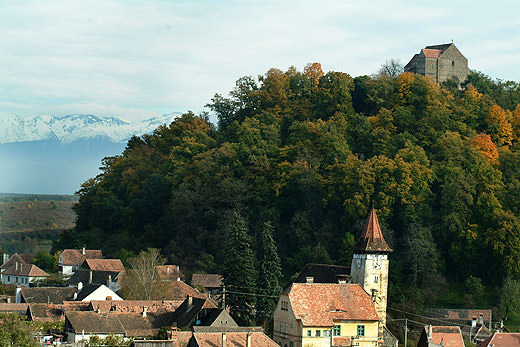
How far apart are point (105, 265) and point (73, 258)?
7.46 m

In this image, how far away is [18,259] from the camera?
89.9 m

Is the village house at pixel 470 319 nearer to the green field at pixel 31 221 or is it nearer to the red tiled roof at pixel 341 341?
the red tiled roof at pixel 341 341

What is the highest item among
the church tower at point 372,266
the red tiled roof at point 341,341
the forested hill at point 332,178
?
the forested hill at point 332,178

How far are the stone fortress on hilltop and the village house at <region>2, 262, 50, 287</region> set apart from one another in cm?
3910

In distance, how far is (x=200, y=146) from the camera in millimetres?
92062

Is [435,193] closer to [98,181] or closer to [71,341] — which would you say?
[71,341]

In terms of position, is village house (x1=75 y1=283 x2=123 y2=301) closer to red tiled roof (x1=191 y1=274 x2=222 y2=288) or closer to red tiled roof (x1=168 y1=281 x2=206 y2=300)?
red tiled roof (x1=168 y1=281 x2=206 y2=300)

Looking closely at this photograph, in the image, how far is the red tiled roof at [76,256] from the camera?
86.0m

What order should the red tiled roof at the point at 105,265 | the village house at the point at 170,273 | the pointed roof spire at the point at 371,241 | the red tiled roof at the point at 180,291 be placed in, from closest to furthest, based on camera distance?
1. the pointed roof spire at the point at 371,241
2. the red tiled roof at the point at 180,291
3. the village house at the point at 170,273
4. the red tiled roof at the point at 105,265

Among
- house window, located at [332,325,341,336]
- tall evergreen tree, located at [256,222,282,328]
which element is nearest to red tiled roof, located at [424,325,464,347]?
house window, located at [332,325,341,336]

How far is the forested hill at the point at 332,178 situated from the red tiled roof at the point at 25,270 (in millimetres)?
6359

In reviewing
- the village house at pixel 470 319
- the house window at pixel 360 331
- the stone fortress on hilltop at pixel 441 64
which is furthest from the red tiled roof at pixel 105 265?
the stone fortress on hilltop at pixel 441 64

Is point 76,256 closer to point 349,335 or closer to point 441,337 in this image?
point 349,335

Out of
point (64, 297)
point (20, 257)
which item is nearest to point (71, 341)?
point (64, 297)
